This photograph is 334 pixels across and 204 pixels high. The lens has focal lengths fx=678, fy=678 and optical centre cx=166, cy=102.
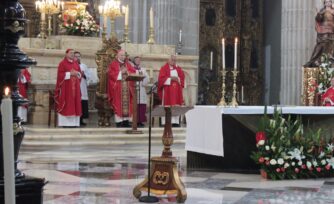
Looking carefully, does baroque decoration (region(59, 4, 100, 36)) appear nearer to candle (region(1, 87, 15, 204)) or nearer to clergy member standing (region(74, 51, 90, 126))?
clergy member standing (region(74, 51, 90, 126))

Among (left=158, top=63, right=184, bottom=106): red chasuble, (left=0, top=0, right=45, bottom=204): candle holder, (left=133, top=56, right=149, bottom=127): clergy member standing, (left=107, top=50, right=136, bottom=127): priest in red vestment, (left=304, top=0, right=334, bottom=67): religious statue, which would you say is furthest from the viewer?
(left=158, top=63, right=184, bottom=106): red chasuble

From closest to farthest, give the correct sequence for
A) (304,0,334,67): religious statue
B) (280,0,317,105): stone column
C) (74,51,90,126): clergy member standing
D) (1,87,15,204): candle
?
(1,87,15,204): candle → (74,51,90,126): clergy member standing → (304,0,334,67): religious statue → (280,0,317,105): stone column

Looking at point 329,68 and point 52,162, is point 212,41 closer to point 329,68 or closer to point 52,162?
point 329,68

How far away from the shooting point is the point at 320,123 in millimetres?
9734

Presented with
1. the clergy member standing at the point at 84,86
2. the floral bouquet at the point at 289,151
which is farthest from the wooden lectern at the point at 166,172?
the clergy member standing at the point at 84,86

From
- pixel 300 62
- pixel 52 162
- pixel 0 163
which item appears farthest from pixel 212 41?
pixel 0 163

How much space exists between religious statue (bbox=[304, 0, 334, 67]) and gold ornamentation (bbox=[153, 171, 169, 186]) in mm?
10878

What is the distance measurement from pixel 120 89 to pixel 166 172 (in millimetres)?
9884

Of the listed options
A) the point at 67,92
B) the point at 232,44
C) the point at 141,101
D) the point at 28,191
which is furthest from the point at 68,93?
the point at 232,44

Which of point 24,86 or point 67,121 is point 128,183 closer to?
point 67,121

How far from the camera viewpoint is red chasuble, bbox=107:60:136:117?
16.3 metres

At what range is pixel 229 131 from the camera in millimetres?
9422

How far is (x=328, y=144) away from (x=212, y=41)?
792 inches

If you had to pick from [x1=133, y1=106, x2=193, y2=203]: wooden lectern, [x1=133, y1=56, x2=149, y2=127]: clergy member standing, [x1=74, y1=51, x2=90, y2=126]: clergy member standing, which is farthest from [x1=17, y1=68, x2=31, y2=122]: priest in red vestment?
[x1=133, y1=106, x2=193, y2=203]: wooden lectern
